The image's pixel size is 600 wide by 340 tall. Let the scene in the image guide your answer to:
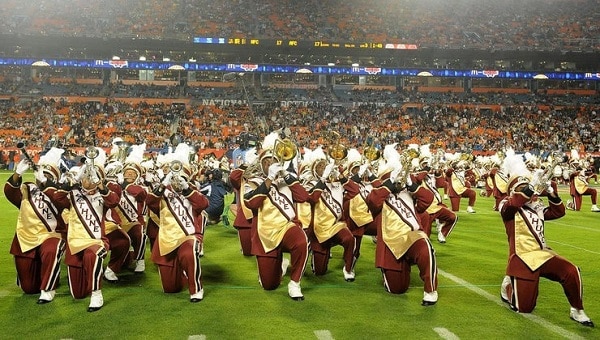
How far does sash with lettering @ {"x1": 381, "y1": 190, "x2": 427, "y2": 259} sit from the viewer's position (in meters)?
6.37

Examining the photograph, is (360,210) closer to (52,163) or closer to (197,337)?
(197,337)

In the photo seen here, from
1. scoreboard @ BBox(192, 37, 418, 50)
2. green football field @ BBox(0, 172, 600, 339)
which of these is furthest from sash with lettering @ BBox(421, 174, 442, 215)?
scoreboard @ BBox(192, 37, 418, 50)

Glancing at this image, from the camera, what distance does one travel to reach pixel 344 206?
8.74 metres

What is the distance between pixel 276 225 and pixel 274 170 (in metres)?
0.64

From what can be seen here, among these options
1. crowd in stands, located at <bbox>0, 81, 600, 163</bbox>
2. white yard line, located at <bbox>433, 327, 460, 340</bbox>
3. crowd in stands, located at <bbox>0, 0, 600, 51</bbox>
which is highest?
crowd in stands, located at <bbox>0, 0, 600, 51</bbox>

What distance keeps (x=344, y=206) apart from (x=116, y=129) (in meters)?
30.0

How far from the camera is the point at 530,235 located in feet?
19.2

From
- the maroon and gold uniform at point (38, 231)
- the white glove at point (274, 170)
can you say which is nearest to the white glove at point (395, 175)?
the white glove at point (274, 170)

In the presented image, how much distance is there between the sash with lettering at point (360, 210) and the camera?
27.9ft

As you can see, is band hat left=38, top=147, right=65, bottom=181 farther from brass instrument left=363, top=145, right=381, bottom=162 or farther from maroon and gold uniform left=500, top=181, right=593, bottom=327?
maroon and gold uniform left=500, top=181, right=593, bottom=327

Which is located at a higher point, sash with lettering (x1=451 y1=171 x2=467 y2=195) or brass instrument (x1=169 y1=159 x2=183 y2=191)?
brass instrument (x1=169 y1=159 x2=183 y2=191)

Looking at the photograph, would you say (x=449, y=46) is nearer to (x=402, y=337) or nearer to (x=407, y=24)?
(x=407, y=24)

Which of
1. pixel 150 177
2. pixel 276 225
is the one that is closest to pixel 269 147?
pixel 276 225

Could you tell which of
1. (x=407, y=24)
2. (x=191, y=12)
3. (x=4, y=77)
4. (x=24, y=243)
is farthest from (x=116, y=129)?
(x=24, y=243)
